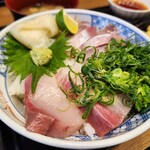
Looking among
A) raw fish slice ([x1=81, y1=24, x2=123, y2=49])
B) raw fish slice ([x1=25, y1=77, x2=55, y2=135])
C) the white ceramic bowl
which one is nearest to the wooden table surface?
the white ceramic bowl

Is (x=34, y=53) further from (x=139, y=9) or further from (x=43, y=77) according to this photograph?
(x=139, y=9)

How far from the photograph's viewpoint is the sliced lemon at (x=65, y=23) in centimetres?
145

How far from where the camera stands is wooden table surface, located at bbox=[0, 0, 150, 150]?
1.19m

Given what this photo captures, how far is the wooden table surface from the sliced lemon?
53cm

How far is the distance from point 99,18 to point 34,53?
1.80 feet

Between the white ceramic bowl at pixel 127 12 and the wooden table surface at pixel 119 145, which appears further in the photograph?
the white ceramic bowl at pixel 127 12

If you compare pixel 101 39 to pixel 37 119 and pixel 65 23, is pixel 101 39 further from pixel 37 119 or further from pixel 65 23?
pixel 37 119

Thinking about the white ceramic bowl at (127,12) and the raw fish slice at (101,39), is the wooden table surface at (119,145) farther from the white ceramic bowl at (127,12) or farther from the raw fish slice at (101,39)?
the raw fish slice at (101,39)

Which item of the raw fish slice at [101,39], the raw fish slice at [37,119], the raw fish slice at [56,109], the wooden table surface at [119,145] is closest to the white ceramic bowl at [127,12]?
the wooden table surface at [119,145]

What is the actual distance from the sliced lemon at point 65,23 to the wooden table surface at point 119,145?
1.72 ft

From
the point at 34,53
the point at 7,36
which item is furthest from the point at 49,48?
the point at 7,36

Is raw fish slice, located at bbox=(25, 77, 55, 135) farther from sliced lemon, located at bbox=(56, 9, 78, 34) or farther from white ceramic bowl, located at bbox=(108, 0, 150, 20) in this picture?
white ceramic bowl, located at bbox=(108, 0, 150, 20)

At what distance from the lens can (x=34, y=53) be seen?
1291 mm

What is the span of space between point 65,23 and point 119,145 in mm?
718
